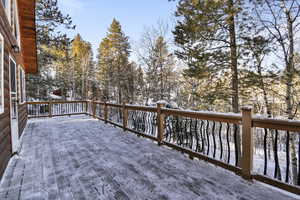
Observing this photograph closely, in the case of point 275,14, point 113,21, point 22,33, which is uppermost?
point 113,21

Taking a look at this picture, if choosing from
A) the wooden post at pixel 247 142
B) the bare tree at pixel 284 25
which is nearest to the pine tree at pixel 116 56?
the bare tree at pixel 284 25

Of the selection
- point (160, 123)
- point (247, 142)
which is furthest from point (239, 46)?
point (247, 142)

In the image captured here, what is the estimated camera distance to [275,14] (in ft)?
19.2

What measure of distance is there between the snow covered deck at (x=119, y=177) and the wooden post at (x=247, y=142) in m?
0.16

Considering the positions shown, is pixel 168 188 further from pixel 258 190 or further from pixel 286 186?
pixel 286 186

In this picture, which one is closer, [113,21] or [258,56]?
[258,56]

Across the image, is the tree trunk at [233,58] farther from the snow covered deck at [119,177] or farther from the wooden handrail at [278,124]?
the wooden handrail at [278,124]

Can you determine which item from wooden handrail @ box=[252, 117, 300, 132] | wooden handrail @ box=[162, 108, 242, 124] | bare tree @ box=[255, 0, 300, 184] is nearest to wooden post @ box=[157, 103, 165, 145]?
wooden handrail @ box=[162, 108, 242, 124]

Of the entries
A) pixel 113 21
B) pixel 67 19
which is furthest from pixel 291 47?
pixel 113 21

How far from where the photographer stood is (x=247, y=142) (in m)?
2.25

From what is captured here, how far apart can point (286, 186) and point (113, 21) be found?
19321 mm

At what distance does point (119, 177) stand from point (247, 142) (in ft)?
6.11

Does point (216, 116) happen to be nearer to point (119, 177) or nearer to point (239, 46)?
point (119, 177)

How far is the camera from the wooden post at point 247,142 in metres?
2.21
